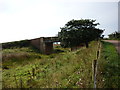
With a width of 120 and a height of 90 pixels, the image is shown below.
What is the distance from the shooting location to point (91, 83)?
4.73 meters

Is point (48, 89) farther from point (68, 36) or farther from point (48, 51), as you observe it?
point (48, 51)

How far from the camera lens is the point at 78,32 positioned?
65.8 ft

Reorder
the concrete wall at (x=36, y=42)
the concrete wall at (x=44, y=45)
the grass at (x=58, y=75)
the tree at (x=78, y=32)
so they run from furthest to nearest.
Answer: the concrete wall at (x=36, y=42) < the concrete wall at (x=44, y=45) < the tree at (x=78, y=32) < the grass at (x=58, y=75)

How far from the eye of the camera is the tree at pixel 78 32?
20094 mm

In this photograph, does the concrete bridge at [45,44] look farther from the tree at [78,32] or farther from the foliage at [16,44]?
the tree at [78,32]

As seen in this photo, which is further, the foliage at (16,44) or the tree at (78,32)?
the foliage at (16,44)

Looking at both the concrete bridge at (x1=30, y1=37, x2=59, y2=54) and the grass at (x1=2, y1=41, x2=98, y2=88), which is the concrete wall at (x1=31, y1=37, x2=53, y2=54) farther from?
the grass at (x1=2, y1=41, x2=98, y2=88)

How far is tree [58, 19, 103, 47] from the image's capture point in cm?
2009

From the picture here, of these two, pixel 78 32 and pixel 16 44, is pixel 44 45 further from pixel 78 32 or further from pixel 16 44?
pixel 78 32

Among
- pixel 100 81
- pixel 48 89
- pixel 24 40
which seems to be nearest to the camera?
pixel 100 81

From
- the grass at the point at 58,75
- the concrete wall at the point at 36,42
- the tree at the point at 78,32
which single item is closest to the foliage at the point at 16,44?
the concrete wall at the point at 36,42

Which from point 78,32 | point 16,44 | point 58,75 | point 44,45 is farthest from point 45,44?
point 58,75

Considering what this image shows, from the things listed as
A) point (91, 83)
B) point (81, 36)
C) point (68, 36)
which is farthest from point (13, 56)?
point (91, 83)

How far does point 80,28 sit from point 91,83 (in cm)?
1655
